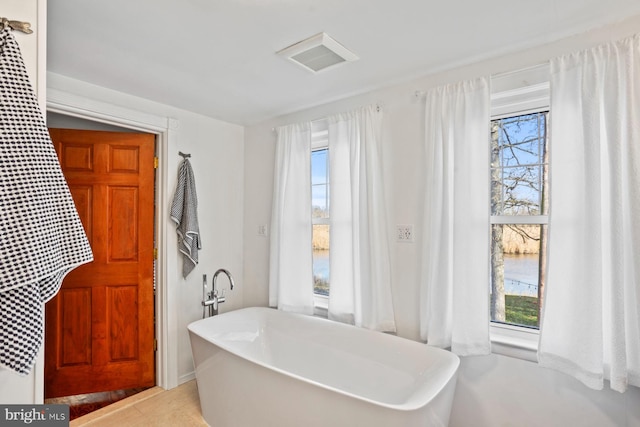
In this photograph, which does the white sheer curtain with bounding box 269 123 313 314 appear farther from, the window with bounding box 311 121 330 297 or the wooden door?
the wooden door

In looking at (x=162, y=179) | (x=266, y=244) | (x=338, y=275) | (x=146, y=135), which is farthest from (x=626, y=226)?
(x=146, y=135)

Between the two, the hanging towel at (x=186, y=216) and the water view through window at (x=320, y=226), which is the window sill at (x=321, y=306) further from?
the hanging towel at (x=186, y=216)

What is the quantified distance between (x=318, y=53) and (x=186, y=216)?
65.6 inches

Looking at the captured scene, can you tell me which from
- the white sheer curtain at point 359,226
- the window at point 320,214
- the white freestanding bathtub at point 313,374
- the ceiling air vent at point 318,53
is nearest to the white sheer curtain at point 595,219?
the white freestanding bathtub at point 313,374

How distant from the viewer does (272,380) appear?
1768 mm

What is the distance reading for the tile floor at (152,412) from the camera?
226cm

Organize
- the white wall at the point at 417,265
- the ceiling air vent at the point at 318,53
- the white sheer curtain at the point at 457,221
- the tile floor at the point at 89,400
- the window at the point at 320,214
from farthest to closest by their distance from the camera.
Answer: the window at the point at 320,214, the tile floor at the point at 89,400, the white sheer curtain at the point at 457,221, the ceiling air vent at the point at 318,53, the white wall at the point at 417,265

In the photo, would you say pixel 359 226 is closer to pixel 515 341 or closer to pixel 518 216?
pixel 518 216

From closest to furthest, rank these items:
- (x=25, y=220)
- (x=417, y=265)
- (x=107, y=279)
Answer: (x=25, y=220)
(x=417, y=265)
(x=107, y=279)

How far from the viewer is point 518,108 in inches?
77.2

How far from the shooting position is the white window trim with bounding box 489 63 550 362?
5.94ft

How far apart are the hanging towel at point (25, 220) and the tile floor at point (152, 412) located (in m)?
1.90

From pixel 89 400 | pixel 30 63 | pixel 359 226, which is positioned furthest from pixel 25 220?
pixel 89 400

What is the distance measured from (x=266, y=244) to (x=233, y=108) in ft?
4.14
